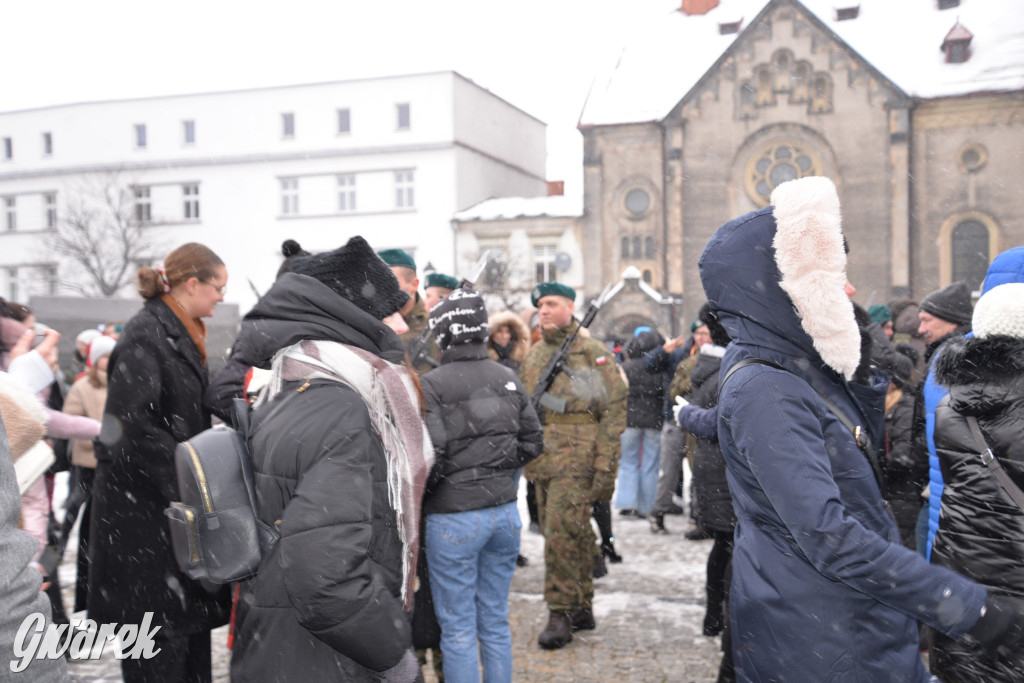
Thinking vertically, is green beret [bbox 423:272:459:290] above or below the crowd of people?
above

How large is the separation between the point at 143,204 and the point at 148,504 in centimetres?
4396

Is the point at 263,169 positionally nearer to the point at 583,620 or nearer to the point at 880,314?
the point at 880,314

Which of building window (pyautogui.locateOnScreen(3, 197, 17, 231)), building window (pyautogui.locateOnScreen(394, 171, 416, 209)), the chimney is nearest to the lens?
building window (pyautogui.locateOnScreen(394, 171, 416, 209))

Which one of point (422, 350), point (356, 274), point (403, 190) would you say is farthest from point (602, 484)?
point (403, 190)

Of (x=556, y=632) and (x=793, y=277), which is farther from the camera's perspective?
(x=556, y=632)

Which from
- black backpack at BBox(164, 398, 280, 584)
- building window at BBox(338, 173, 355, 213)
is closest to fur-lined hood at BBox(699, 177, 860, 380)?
black backpack at BBox(164, 398, 280, 584)

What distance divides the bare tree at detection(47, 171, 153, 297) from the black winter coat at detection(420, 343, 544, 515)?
1581 inches

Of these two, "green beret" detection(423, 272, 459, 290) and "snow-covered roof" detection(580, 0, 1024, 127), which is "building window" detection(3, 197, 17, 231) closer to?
"snow-covered roof" detection(580, 0, 1024, 127)

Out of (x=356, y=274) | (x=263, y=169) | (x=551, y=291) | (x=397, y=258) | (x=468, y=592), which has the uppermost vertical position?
(x=263, y=169)

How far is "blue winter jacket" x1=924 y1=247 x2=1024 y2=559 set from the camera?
3282 millimetres

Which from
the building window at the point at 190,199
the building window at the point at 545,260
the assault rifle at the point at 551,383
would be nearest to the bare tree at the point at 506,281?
the building window at the point at 545,260

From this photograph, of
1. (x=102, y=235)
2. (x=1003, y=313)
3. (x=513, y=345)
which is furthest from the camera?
(x=102, y=235)

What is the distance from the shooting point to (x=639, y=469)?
958 cm

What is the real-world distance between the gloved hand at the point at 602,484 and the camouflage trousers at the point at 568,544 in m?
0.16
